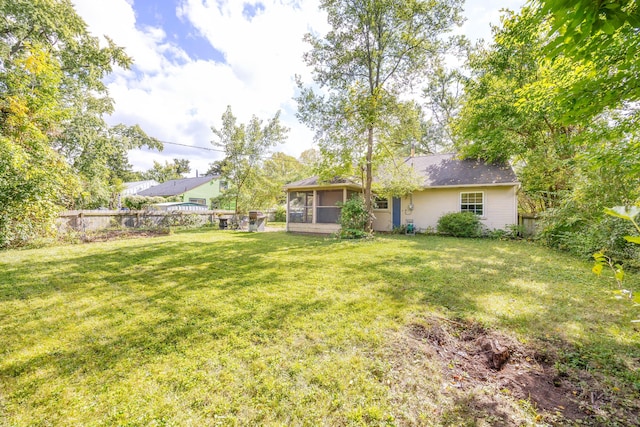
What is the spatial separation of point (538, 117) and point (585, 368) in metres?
11.5

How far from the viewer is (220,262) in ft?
20.5

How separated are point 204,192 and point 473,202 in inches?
1054

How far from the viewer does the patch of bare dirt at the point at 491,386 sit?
1.79 meters

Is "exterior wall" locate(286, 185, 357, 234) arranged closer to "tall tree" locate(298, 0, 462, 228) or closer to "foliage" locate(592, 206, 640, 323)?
"tall tree" locate(298, 0, 462, 228)

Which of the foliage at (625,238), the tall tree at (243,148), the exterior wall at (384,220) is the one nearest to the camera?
the foliage at (625,238)

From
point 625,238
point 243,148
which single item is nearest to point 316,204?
point 243,148

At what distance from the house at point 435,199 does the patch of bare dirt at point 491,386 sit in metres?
9.31

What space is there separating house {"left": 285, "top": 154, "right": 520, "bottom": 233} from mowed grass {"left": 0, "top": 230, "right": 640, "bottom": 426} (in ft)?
19.2

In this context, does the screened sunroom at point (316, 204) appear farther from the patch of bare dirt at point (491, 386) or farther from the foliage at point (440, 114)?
the foliage at point (440, 114)

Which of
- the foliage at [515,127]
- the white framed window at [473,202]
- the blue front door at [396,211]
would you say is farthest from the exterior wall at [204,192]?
the foliage at [515,127]

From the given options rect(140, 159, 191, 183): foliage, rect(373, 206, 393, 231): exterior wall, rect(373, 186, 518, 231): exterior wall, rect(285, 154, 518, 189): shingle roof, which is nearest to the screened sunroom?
rect(285, 154, 518, 189): shingle roof

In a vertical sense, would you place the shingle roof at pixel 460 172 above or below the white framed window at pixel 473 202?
above

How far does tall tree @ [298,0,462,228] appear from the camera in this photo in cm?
966

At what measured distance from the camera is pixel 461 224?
37.3ft
